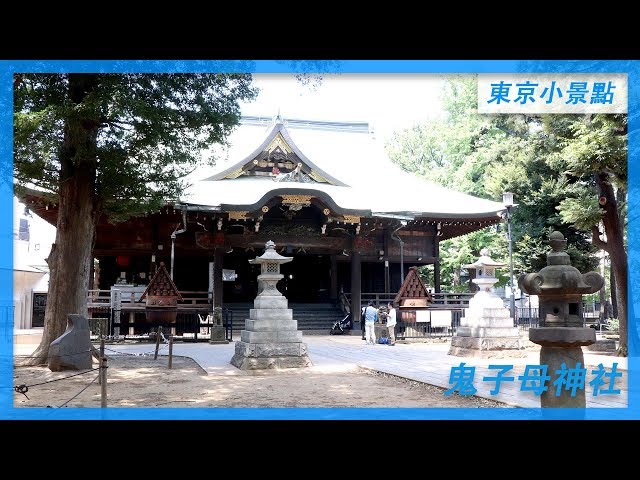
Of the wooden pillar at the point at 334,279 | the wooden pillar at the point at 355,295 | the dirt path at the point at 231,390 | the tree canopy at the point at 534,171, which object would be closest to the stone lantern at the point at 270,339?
the dirt path at the point at 231,390

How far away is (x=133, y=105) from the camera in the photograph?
8883mm

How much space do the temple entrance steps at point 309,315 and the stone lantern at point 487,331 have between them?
7610 millimetres

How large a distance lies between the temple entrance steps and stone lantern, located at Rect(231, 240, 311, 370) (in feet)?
27.0

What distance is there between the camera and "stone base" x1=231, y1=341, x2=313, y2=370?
34.1 ft

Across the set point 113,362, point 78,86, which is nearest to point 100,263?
point 113,362

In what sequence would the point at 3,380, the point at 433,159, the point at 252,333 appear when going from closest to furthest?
the point at 3,380, the point at 252,333, the point at 433,159

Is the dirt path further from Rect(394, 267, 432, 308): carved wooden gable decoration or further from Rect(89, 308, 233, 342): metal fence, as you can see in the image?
Rect(394, 267, 432, 308): carved wooden gable decoration

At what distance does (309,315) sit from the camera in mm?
20500

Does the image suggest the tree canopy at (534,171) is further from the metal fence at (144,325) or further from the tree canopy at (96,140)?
the metal fence at (144,325)

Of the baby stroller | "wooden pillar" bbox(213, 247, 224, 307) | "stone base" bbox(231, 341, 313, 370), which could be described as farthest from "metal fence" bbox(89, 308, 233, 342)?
"stone base" bbox(231, 341, 313, 370)

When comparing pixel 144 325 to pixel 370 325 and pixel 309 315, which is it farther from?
pixel 370 325

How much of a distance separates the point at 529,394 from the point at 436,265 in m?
15.3

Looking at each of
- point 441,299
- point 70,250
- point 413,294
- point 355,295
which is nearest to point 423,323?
point 413,294

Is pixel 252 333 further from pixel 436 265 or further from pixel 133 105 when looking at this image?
pixel 436 265
